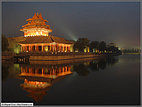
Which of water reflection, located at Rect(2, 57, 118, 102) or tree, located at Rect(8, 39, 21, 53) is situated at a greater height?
tree, located at Rect(8, 39, 21, 53)

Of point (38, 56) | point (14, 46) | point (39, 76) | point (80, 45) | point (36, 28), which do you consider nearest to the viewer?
point (39, 76)

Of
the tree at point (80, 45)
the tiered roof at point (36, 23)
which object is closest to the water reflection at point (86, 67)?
the tree at point (80, 45)

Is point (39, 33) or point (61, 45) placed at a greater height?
point (39, 33)

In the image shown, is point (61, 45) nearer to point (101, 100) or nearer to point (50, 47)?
point (50, 47)

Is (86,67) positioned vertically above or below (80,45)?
below

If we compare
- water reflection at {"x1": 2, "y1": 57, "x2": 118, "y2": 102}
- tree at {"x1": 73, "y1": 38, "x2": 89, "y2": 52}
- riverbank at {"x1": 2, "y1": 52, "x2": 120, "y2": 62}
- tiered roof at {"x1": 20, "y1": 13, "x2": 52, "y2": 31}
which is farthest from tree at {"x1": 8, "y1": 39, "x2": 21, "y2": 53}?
water reflection at {"x1": 2, "y1": 57, "x2": 118, "y2": 102}

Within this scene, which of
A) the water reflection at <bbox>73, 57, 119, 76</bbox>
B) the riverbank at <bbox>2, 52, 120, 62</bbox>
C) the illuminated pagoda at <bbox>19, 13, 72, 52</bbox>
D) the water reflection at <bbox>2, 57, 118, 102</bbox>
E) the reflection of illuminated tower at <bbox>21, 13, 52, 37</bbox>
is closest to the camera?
the water reflection at <bbox>2, 57, 118, 102</bbox>

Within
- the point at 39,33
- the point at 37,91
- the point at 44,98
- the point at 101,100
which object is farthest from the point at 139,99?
the point at 39,33

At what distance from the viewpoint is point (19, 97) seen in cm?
851

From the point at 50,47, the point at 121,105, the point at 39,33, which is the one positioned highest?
the point at 39,33

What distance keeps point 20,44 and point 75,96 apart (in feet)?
107

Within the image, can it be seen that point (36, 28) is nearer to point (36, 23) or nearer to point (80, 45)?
point (36, 23)

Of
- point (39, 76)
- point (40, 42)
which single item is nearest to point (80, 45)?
point (40, 42)

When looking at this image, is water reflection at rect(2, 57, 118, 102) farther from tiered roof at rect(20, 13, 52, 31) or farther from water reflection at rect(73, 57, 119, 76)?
tiered roof at rect(20, 13, 52, 31)
